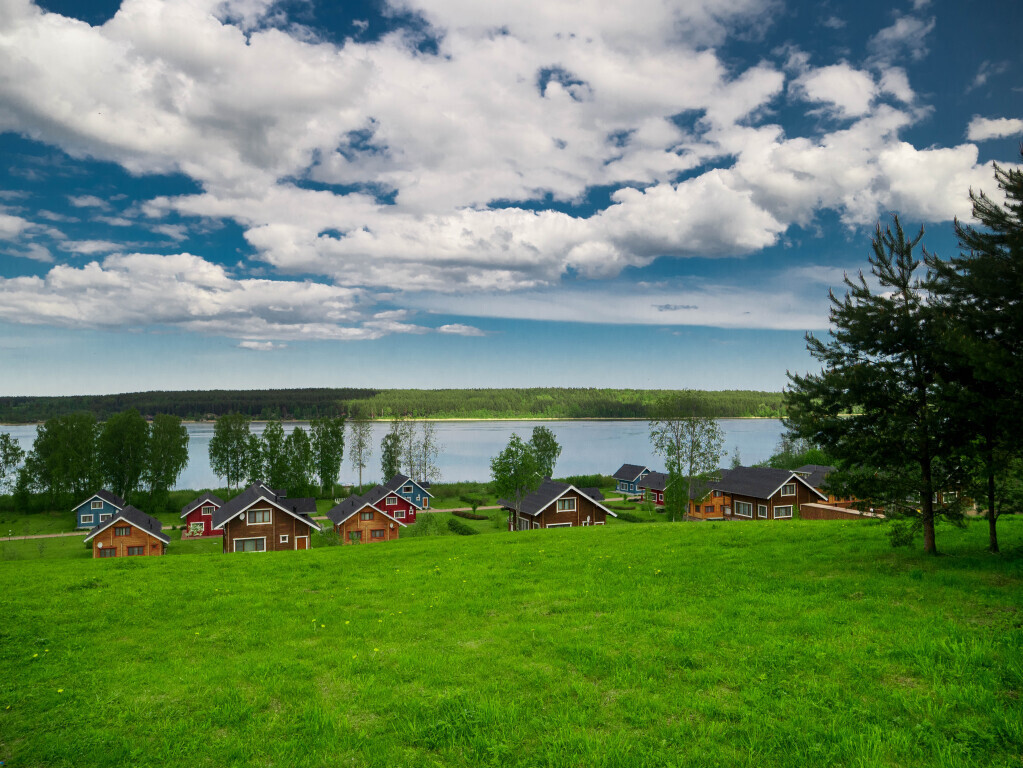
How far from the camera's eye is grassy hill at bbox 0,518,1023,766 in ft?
18.9

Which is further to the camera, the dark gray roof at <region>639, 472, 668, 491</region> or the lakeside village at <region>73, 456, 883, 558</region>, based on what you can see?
the dark gray roof at <region>639, 472, 668, 491</region>

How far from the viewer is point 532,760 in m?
5.50

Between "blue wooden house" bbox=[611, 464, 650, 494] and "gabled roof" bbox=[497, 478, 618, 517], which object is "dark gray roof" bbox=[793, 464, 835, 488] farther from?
"gabled roof" bbox=[497, 478, 618, 517]

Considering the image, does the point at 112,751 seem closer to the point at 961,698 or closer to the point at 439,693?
the point at 439,693

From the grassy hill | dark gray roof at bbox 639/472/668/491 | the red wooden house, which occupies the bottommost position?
the red wooden house

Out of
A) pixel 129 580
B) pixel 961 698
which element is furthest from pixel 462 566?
pixel 961 698

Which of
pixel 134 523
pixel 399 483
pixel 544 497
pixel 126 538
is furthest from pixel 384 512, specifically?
pixel 126 538

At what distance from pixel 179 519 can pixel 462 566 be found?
65287 mm

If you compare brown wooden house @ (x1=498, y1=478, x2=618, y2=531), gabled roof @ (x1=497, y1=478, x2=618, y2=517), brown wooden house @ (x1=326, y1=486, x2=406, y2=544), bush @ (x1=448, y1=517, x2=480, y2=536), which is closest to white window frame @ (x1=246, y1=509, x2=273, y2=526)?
brown wooden house @ (x1=326, y1=486, x2=406, y2=544)

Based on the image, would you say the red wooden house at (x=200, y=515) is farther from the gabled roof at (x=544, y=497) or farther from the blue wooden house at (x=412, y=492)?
the gabled roof at (x=544, y=497)

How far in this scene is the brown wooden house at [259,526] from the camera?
135ft

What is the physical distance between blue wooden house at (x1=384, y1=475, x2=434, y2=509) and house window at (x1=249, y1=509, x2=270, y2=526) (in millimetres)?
26816

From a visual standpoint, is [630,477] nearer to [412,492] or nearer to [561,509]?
[412,492]

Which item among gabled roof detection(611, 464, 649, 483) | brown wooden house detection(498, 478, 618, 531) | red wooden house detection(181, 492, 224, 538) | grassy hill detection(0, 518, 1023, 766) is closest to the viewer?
grassy hill detection(0, 518, 1023, 766)
